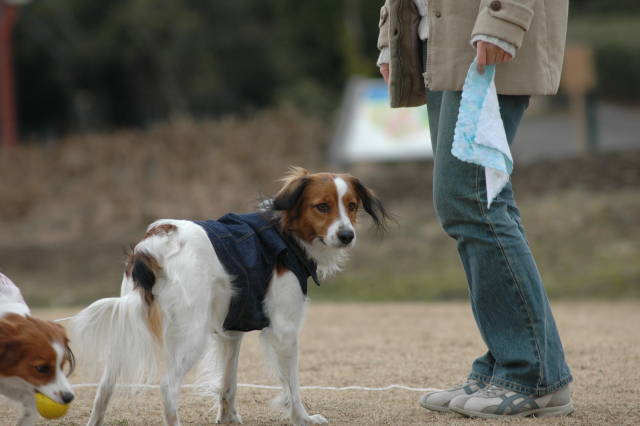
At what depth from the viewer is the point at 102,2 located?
30.4 m

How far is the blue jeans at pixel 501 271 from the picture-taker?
4238 mm

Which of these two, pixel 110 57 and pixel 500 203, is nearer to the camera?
pixel 500 203

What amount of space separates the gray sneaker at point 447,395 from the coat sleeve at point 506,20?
1.54 m

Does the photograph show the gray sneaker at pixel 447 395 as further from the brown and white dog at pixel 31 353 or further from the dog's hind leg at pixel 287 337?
the brown and white dog at pixel 31 353

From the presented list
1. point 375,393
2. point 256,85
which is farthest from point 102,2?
point 375,393

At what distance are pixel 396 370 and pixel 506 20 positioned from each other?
2565mm

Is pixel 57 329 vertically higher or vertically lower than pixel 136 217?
higher

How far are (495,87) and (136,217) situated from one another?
35.7 feet

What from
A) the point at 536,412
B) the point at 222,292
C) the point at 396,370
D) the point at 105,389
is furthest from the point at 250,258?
the point at 396,370

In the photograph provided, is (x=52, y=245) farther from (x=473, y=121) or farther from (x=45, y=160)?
(x=473, y=121)

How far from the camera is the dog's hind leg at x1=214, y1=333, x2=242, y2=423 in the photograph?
4.61 meters

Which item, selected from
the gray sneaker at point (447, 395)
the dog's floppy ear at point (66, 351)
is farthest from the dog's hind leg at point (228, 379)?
the gray sneaker at point (447, 395)

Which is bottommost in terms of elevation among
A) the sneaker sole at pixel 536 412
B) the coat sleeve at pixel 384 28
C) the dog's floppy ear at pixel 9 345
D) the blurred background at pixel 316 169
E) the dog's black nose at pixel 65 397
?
the blurred background at pixel 316 169

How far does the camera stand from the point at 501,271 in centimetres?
424
